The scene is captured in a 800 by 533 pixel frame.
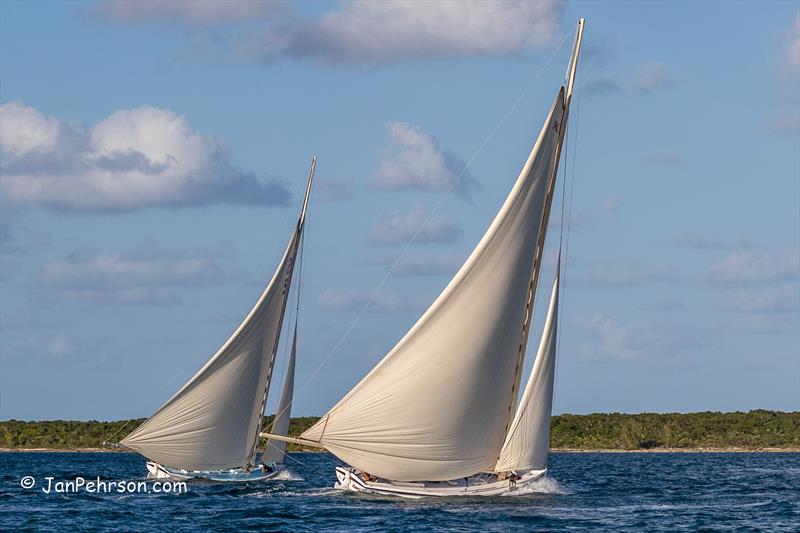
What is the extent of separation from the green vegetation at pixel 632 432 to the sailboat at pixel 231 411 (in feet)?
202

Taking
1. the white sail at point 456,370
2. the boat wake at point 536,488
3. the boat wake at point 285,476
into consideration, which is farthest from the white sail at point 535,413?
the boat wake at point 285,476

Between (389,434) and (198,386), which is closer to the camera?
(389,434)

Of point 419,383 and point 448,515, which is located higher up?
point 419,383

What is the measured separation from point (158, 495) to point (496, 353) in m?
18.2

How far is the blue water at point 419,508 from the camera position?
155 feet

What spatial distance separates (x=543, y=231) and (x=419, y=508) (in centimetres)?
1064

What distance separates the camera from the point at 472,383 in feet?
164

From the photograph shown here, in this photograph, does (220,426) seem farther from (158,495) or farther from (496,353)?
(496,353)

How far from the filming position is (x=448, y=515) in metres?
48.2

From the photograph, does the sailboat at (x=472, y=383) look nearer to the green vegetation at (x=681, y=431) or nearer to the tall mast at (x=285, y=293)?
the tall mast at (x=285, y=293)

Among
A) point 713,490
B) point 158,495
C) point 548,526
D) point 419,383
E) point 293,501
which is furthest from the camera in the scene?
point 713,490

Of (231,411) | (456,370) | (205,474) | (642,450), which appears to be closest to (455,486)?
(456,370)

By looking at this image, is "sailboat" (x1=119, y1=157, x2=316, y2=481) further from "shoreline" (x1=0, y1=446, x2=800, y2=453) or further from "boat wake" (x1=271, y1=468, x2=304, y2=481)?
"shoreline" (x1=0, y1=446, x2=800, y2=453)

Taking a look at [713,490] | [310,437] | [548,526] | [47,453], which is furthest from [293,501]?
[47,453]
